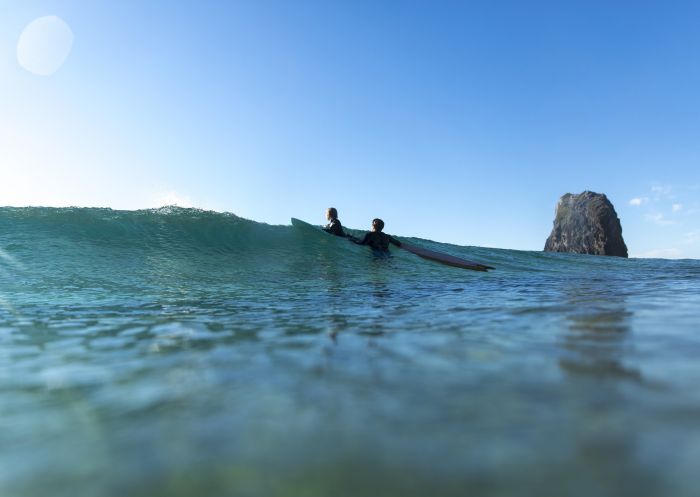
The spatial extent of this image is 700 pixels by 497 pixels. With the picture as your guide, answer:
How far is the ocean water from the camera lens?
98 centimetres

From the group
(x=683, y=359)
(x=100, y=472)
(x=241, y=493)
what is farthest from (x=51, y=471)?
(x=683, y=359)

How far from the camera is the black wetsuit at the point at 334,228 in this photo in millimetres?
13688

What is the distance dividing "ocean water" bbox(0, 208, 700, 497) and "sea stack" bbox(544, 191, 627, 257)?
231ft

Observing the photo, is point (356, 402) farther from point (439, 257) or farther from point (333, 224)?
point (333, 224)

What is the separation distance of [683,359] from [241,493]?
1933 millimetres

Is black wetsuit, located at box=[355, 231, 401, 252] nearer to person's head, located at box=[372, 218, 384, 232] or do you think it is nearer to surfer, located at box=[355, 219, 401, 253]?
surfer, located at box=[355, 219, 401, 253]

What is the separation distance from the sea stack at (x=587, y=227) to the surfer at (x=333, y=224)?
61.9 meters

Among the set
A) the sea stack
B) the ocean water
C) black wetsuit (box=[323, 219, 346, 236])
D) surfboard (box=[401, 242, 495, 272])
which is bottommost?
the ocean water

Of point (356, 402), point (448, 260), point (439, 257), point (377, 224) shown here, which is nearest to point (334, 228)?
point (377, 224)

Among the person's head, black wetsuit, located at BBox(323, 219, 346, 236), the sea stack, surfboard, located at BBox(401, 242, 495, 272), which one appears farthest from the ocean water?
the sea stack

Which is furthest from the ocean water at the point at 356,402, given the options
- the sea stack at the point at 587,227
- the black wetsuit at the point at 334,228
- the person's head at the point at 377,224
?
the sea stack at the point at 587,227

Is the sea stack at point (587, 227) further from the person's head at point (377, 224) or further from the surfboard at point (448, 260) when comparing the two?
the person's head at point (377, 224)

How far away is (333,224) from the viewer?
13898 millimetres

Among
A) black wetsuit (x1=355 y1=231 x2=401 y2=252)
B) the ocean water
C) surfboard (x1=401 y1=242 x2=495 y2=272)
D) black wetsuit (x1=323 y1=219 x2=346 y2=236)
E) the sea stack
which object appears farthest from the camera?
the sea stack
